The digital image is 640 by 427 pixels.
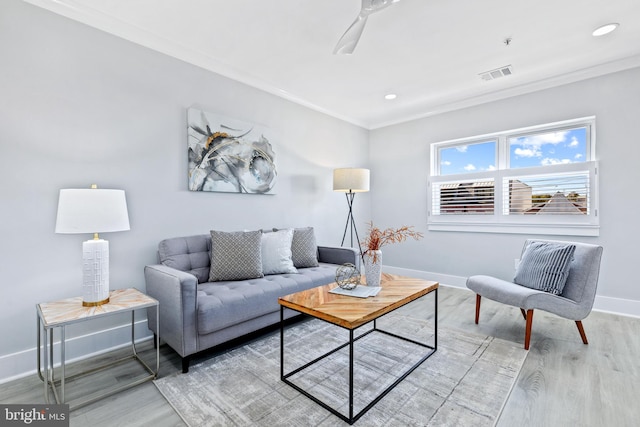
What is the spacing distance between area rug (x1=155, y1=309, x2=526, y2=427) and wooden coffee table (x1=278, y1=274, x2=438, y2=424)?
4 cm

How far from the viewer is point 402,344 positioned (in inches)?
95.9

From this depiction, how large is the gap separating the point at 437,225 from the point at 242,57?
3327 mm

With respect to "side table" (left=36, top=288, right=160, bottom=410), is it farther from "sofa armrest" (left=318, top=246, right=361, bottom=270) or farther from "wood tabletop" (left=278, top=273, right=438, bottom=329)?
"sofa armrest" (left=318, top=246, right=361, bottom=270)

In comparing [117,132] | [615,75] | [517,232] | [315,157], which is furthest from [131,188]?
[615,75]

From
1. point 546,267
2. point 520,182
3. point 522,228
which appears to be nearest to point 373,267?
point 546,267

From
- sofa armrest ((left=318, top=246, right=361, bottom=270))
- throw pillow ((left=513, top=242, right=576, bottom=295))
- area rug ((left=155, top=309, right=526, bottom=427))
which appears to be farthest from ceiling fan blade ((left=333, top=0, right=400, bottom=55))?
throw pillow ((left=513, top=242, right=576, bottom=295))

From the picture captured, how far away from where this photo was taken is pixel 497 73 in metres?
3.24

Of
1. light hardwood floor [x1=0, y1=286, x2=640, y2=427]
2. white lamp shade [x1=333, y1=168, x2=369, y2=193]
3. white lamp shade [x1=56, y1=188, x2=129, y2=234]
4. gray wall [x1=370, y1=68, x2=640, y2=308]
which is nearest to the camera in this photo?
light hardwood floor [x1=0, y1=286, x2=640, y2=427]

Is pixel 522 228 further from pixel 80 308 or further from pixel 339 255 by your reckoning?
pixel 80 308

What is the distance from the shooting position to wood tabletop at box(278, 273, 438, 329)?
1.66 m

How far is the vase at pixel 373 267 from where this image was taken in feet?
7.35

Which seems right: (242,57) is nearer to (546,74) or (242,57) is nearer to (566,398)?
(546,74)

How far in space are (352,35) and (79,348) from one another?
9.79ft

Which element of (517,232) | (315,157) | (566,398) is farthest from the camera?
(315,157)
